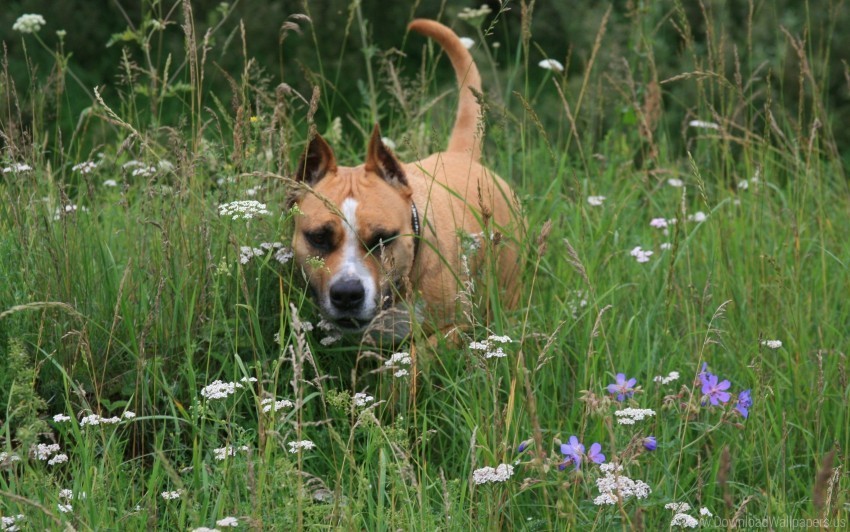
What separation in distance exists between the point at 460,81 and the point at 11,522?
8.44 ft

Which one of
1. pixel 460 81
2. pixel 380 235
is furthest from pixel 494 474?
pixel 460 81

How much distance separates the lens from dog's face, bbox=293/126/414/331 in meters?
3.38

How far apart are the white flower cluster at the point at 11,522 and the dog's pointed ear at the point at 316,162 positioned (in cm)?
154

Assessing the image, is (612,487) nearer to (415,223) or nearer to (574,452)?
(574,452)

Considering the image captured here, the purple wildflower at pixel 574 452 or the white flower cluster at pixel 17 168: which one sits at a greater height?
the white flower cluster at pixel 17 168

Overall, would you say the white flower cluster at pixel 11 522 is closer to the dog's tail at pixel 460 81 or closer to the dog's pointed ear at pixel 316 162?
the dog's pointed ear at pixel 316 162

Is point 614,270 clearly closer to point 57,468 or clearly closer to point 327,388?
point 327,388

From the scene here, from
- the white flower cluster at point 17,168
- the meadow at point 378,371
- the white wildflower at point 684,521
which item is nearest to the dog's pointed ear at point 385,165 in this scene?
the meadow at point 378,371

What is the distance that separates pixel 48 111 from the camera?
3.91 meters

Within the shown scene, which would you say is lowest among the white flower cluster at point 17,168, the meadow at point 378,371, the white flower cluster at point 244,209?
the meadow at point 378,371

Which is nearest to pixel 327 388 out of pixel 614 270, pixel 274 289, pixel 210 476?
pixel 274 289

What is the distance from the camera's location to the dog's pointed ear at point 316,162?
3.59 metres

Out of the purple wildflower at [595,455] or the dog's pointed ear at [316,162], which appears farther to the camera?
the dog's pointed ear at [316,162]

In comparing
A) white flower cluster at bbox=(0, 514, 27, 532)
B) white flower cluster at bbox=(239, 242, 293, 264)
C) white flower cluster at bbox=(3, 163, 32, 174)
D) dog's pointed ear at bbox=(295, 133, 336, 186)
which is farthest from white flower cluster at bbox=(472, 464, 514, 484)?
white flower cluster at bbox=(3, 163, 32, 174)
